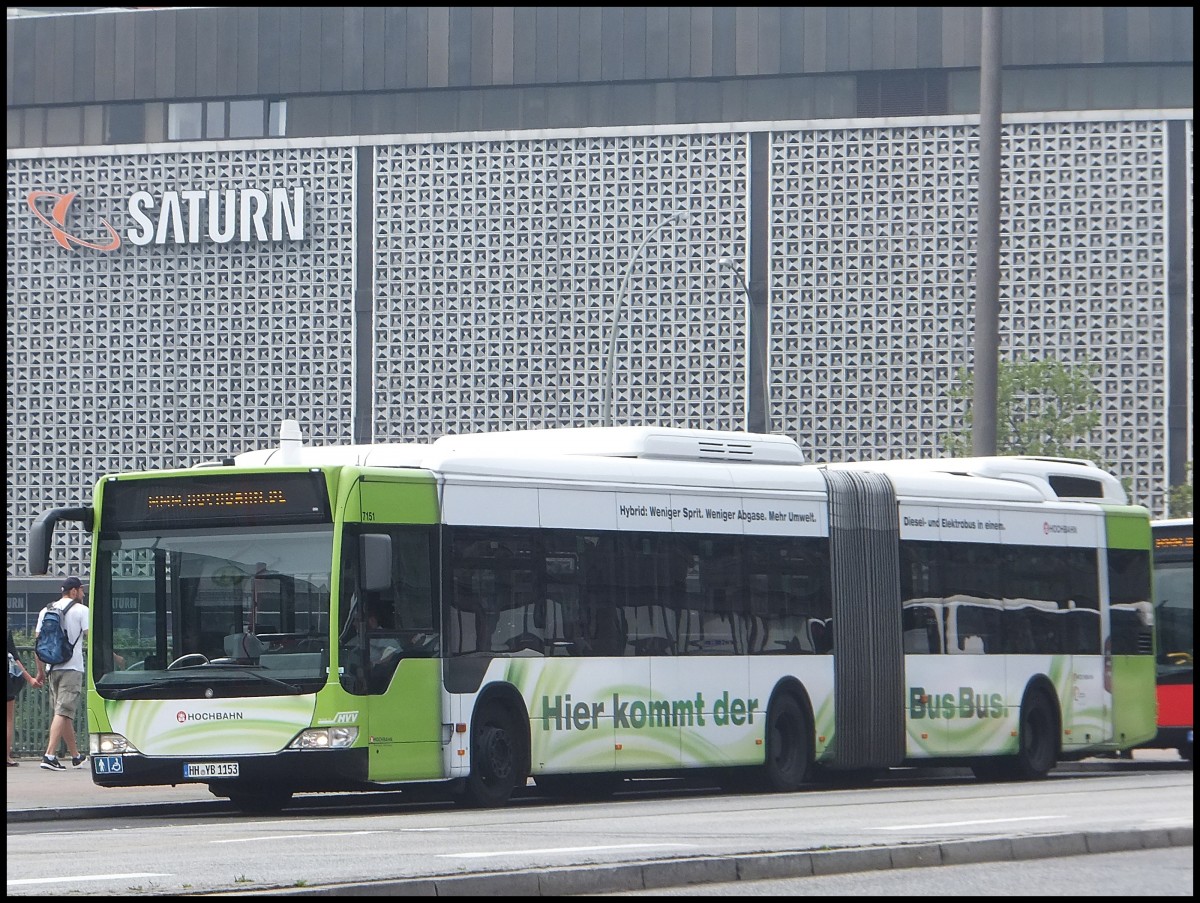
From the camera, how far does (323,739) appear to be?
14.8m

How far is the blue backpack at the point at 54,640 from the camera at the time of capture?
803 inches

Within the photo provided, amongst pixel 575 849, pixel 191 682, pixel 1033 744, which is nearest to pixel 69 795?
pixel 191 682

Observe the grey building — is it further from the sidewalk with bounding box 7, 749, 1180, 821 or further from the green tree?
the sidewalk with bounding box 7, 749, 1180, 821

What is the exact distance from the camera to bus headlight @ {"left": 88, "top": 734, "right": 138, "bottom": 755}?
50.2 ft

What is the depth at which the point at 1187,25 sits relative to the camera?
52906 millimetres

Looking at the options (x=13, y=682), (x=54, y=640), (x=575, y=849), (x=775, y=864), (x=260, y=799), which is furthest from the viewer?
(x=13, y=682)

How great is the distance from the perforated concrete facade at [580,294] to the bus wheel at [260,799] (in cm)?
3688

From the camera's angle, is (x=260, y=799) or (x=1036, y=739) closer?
(x=260, y=799)

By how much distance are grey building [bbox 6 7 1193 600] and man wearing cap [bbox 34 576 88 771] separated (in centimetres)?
3310

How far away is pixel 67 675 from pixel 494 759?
6.34m

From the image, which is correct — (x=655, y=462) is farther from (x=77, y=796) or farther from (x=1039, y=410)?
(x=1039, y=410)

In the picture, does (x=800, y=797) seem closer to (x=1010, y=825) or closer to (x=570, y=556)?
(x=570, y=556)

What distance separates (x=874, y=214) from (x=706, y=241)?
4027 mm

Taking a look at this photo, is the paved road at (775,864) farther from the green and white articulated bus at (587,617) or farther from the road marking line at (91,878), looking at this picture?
the green and white articulated bus at (587,617)
